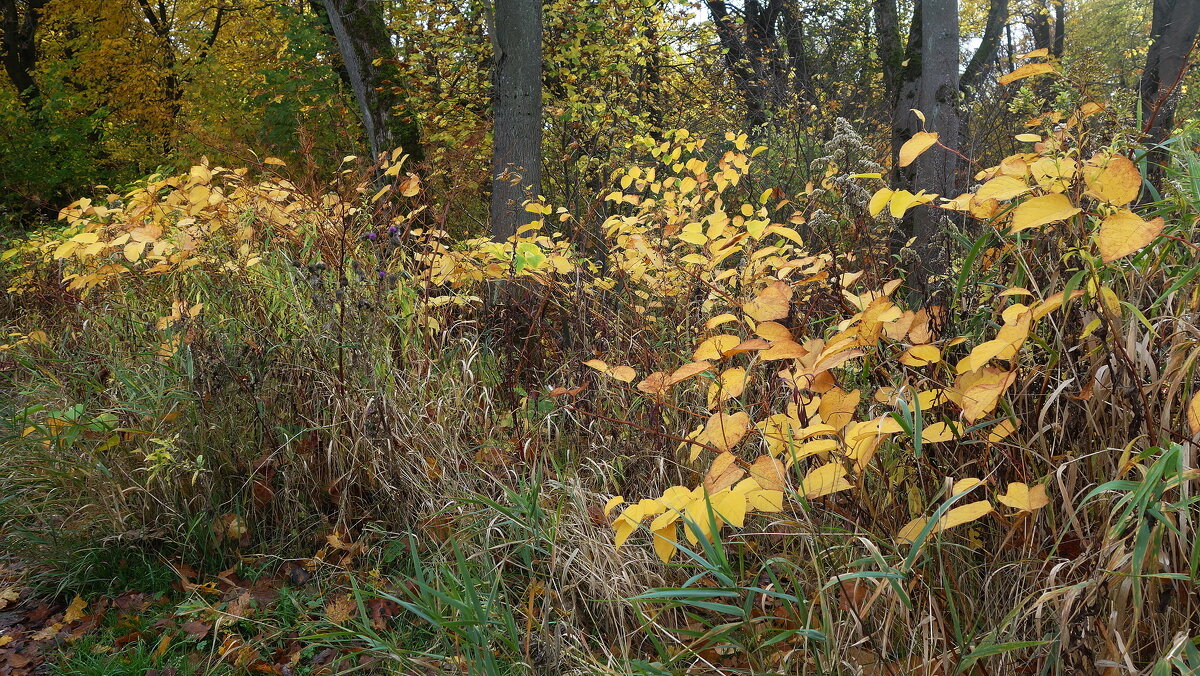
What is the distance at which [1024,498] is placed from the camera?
4.99 feet

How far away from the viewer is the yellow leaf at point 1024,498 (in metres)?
1.51

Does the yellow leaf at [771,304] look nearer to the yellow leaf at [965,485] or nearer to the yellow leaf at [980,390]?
the yellow leaf at [980,390]

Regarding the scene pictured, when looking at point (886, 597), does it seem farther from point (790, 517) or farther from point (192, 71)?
point (192, 71)

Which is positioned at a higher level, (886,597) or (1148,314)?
(1148,314)

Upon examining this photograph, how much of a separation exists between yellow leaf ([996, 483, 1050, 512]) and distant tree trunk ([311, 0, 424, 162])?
17.9 feet

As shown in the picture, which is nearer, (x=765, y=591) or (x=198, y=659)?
(x=765, y=591)

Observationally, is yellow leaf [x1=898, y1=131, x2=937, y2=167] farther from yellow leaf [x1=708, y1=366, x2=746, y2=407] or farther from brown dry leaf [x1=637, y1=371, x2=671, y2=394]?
brown dry leaf [x1=637, y1=371, x2=671, y2=394]

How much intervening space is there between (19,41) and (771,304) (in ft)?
59.0

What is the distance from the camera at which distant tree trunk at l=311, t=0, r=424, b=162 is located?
6.23 metres

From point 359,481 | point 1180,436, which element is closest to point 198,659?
point 359,481

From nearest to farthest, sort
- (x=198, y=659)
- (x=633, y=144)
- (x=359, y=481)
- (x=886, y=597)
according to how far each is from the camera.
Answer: (x=886, y=597)
(x=198, y=659)
(x=359, y=481)
(x=633, y=144)

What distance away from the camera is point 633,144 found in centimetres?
617

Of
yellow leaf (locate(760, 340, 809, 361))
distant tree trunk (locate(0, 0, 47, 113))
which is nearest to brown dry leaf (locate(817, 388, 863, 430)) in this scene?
yellow leaf (locate(760, 340, 809, 361))

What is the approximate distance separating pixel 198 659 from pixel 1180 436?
2.61 meters
